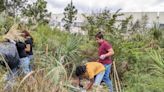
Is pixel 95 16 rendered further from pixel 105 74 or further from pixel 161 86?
pixel 161 86

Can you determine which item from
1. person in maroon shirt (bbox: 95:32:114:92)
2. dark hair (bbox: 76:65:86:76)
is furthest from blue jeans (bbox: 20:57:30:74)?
person in maroon shirt (bbox: 95:32:114:92)

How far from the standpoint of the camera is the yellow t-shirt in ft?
30.3

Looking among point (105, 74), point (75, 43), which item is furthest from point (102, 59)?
point (75, 43)

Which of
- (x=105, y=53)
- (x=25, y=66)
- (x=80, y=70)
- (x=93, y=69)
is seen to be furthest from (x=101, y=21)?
(x=25, y=66)

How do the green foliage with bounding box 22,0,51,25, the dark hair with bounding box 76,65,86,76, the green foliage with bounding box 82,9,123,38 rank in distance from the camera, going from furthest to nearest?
the green foliage with bounding box 22,0,51,25 → the green foliage with bounding box 82,9,123,38 → the dark hair with bounding box 76,65,86,76

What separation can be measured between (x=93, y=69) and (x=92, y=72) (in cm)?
9

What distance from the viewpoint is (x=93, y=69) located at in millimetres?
9375

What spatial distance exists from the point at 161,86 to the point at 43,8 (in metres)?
16.9

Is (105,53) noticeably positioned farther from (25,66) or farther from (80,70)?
(25,66)

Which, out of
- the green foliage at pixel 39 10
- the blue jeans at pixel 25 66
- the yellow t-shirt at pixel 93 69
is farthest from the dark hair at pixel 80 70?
the green foliage at pixel 39 10

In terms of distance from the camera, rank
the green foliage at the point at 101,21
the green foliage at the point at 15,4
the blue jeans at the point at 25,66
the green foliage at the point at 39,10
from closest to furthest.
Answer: the blue jeans at the point at 25,66
the green foliage at the point at 101,21
the green foliage at the point at 39,10
the green foliage at the point at 15,4

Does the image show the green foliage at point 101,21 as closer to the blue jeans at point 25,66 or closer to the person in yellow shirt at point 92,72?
the person in yellow shirt at point 92,72

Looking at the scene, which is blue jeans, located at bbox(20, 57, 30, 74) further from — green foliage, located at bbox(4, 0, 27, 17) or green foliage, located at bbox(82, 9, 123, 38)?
green foliage, located at bbox(4, 0, 27, 17)

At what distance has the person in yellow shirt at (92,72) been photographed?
8.92 m
